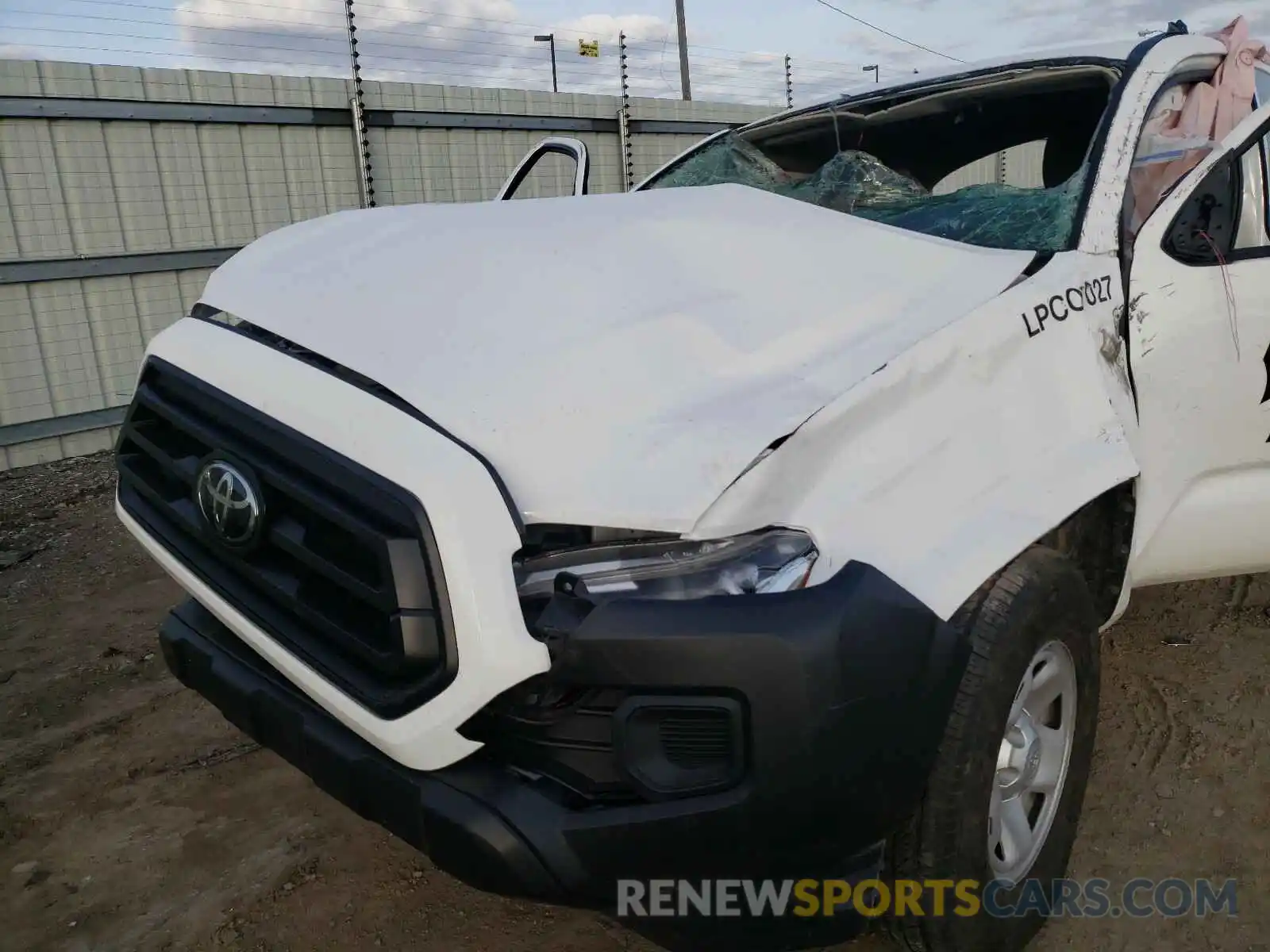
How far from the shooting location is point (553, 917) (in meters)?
2.22

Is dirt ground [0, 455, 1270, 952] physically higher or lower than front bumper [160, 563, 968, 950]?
lower

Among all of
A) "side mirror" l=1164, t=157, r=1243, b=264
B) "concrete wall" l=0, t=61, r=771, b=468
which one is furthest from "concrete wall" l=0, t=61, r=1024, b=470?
"side mirror" l=1164, t=157, r=1243, b=264

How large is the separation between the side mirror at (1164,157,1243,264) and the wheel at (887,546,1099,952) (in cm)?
108

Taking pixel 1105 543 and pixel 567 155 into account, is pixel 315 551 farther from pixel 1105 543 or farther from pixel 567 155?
pixel 567 155

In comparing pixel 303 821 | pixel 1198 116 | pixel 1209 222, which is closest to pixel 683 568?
pixel 303 821

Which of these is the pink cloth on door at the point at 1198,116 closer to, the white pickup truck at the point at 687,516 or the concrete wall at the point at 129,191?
the white pickup truck at the point at 687,516

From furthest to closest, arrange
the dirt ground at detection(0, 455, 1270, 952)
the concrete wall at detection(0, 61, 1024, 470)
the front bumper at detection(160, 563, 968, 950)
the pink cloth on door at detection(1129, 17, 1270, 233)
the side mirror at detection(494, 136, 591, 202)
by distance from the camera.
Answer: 1. the concrete wall at detection(0, 61, 1024, 470)
2. the side mirror at detection(494, 136, 591, 202)
3. the pink cloth on door at detection(1129, 17, 1270, 233)
4. the dirt ground at detection(0, 455, 1270, 952)
5. the front bumper at detection(160, 563, 968, 950)

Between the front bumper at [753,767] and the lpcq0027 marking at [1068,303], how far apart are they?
79 centimetres

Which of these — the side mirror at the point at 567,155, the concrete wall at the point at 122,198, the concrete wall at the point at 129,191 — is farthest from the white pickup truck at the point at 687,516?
the concrete wall at the point at 122,198

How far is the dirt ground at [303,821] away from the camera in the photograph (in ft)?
7.13

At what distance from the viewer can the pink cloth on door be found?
2602 mm

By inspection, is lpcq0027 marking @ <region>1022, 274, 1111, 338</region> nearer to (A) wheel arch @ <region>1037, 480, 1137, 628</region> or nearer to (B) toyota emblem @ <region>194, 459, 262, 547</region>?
(A) wheel arch @ <region>1037, 480, 1137, 628</region>

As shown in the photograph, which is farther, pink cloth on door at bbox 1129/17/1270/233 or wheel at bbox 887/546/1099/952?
pink cloth on door at bbox 1129/17/1270/233

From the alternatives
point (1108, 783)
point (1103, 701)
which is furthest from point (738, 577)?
point (1103, 701)
